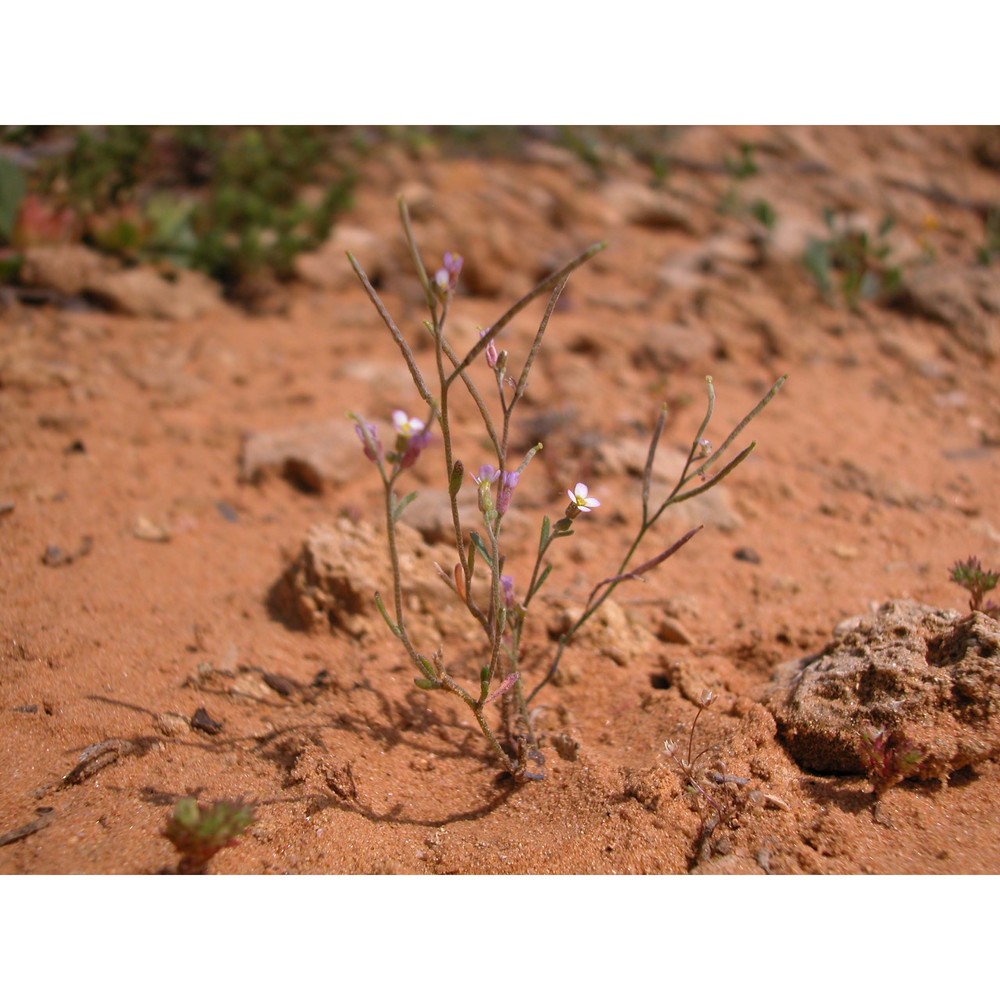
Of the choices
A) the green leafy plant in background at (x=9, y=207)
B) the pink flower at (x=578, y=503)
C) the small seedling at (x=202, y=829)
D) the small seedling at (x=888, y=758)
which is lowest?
the small seedling at (x=202, y=829)

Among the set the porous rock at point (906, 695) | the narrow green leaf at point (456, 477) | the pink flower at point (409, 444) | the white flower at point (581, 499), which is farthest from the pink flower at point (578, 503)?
the porous rock at point (906, 695)

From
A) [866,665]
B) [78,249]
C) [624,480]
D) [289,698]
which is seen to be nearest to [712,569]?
[624,480]

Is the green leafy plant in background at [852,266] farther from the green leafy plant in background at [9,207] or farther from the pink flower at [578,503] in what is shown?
the green leafy plant in background at [9,207]

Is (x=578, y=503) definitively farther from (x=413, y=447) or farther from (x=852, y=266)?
(x=852, y=266)

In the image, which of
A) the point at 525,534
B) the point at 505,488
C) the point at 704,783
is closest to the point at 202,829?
the point at 505,488

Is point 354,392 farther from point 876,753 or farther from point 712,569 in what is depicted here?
point 876,753
